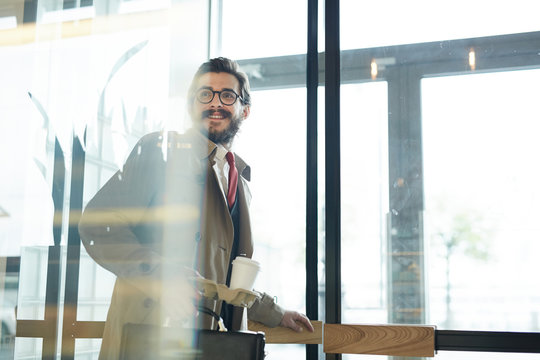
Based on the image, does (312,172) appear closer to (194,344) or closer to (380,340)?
(380,340)

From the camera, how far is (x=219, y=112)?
6.12 ft

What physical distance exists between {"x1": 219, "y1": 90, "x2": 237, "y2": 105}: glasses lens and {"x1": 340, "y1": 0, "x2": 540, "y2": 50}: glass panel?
518mm

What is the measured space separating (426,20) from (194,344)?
1406mm

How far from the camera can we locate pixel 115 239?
1.14 m

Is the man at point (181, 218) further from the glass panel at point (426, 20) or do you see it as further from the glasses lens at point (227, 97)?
the glass panel at point (426, 20)

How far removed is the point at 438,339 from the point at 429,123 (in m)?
0.71

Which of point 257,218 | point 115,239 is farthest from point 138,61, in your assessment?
point 257,218

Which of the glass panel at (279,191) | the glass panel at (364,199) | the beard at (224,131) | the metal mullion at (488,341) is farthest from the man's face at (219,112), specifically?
the metal mullion at (488,341)

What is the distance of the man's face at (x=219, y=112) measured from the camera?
5.89 ft

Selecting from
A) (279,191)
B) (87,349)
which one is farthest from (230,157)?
(87,349)

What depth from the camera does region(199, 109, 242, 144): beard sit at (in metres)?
1.81

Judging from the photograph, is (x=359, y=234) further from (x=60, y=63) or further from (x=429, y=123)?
(x=60, y=63)

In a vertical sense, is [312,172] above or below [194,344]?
above

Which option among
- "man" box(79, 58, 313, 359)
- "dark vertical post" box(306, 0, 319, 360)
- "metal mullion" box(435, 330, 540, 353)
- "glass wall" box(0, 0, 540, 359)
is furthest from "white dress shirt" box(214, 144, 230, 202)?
"metal mullion" box(435, 330, 540, 353)
